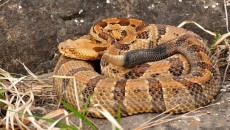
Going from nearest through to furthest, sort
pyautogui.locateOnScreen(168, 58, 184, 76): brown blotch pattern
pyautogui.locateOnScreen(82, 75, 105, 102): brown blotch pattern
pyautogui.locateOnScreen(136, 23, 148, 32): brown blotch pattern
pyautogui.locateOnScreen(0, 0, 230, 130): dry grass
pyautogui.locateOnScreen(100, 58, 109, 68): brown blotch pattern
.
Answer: pyautogui.locateOnScreen(0, 0, 230, 130): dry grass → pyautogui.locateOnScreen(82, 75, 105, 102): brown blotch pattern → pyautogui.locateOnScreen(168, 58, 184, 76): brown blotch pattern → pyautogui.locateOnScreen(100, 58, 109, 68): brown blotch pattern → pyautogui.locateOnScreen(136, 23, 148, 32): brown blotch pattern

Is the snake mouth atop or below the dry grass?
atop

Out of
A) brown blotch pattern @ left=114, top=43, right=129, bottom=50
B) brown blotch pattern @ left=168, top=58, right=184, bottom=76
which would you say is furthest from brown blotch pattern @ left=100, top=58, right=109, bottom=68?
brown blotch pattern @ left=168, top=58, right=184, bottom=76

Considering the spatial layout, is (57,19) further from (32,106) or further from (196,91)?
(196,91)

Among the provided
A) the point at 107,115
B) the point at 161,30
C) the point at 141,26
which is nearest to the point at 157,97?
the point at 107,115

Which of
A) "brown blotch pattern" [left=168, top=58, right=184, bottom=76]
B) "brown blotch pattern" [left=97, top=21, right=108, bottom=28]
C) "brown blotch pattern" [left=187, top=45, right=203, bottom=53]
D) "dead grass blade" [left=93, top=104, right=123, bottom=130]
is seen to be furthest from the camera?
"brown blotch pattern" [left=97, top=21, right=108, bottom=28]

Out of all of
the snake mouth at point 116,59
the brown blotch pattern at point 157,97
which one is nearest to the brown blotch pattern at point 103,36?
the snake mouth at point 116,59

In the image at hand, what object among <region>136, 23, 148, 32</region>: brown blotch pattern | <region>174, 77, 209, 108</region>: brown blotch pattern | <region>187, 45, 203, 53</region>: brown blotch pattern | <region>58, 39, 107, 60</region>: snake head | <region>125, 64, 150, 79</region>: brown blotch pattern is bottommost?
<region>174, 77, 209, 108</region>: brown blotch pattern

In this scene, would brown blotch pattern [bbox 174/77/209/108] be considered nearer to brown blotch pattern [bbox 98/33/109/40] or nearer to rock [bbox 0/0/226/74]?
brown blotch pattern [bbox 98/33/109/40]
